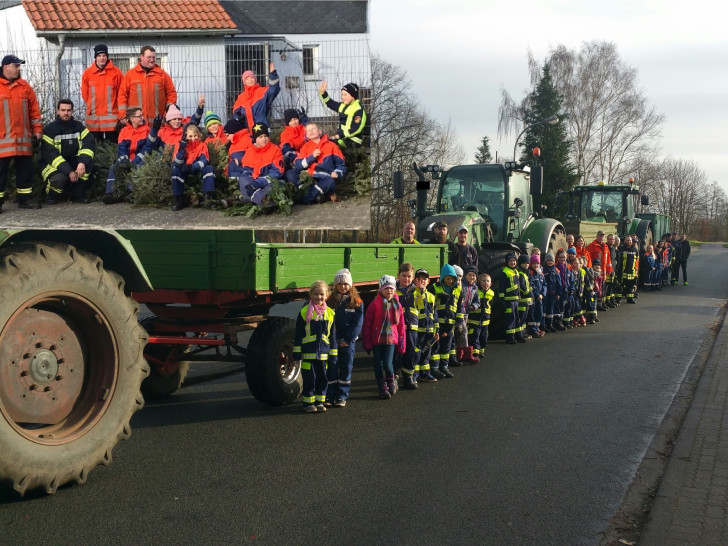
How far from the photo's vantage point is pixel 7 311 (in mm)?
4273

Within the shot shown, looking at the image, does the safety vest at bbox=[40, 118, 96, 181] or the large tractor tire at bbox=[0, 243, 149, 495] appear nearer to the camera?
the safety vest at bbox=[40, 118, 96, 181]

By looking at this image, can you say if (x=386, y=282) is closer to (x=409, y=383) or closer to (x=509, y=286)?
(x=409, y=383)

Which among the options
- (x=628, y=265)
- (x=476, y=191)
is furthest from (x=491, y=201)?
(x=628, y=265)

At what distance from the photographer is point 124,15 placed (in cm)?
307

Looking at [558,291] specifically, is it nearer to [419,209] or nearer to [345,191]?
[419,209]

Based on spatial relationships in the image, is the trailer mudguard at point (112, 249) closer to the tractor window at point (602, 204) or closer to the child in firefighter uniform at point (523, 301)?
the child in firefighter uniform at point (523, 301)

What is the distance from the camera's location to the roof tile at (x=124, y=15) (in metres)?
2.94

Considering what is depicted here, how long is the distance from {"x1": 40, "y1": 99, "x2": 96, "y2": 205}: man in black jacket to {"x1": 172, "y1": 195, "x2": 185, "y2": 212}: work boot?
332mm

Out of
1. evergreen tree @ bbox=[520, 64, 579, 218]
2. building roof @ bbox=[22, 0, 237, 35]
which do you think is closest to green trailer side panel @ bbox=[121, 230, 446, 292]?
building roof @ bbox=[22, 0, 237, 35]

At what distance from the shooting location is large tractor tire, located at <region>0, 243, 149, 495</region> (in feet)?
14.3

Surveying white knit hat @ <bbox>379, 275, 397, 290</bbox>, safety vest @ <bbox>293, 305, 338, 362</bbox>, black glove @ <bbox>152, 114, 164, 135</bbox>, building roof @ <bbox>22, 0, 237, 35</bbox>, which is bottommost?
safety vest @ <bbox>293, 305, 338, 362</bbox>

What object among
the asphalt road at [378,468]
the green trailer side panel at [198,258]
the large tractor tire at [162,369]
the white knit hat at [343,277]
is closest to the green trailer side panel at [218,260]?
the green trailer side panel at [198,258]

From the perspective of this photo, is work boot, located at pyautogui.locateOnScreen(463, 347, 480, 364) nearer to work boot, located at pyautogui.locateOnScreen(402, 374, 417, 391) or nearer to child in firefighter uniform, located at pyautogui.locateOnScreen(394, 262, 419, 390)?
child in firefighter uniform, located at pyautogui.locateOnScreen(394, 262, 419, 390)

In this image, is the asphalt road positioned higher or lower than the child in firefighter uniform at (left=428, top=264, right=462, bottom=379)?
lower
